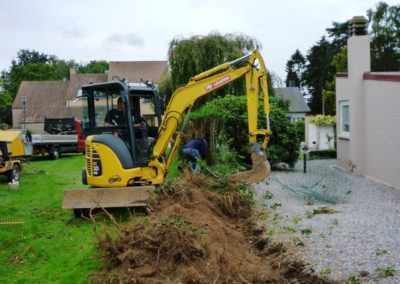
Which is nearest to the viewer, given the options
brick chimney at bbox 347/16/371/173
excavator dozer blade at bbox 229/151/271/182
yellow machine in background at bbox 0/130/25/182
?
excavator dozer blade at bbox 229/151/271/182

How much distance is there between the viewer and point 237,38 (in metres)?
27.4

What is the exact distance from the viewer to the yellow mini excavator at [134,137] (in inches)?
395

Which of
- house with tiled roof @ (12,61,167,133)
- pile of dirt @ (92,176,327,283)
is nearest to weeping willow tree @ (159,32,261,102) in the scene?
pile of dirt @ (92,176,327,283)

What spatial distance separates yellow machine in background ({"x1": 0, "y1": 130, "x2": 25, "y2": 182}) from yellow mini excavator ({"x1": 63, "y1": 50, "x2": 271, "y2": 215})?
5804 mm

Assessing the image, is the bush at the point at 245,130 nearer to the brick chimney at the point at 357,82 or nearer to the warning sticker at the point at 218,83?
the brick chimney at the point at 357,82

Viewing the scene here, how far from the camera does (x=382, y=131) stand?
14.0 meters

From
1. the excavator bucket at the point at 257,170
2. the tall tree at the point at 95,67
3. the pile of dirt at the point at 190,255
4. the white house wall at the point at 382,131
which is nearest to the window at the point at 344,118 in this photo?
the white house wall at the point at 382,131

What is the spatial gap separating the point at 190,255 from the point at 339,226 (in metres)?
2.72

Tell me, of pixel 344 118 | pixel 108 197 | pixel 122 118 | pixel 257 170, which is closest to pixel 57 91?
pixel 344 118

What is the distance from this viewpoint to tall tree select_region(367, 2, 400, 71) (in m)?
49.9

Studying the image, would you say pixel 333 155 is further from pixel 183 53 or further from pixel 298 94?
pixel 298 94

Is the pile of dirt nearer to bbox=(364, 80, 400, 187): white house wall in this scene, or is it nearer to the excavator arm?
the excavator arm

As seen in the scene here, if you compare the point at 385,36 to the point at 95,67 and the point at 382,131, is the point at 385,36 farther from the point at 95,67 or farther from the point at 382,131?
the point at 95,67

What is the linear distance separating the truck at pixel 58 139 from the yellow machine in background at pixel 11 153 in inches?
233
